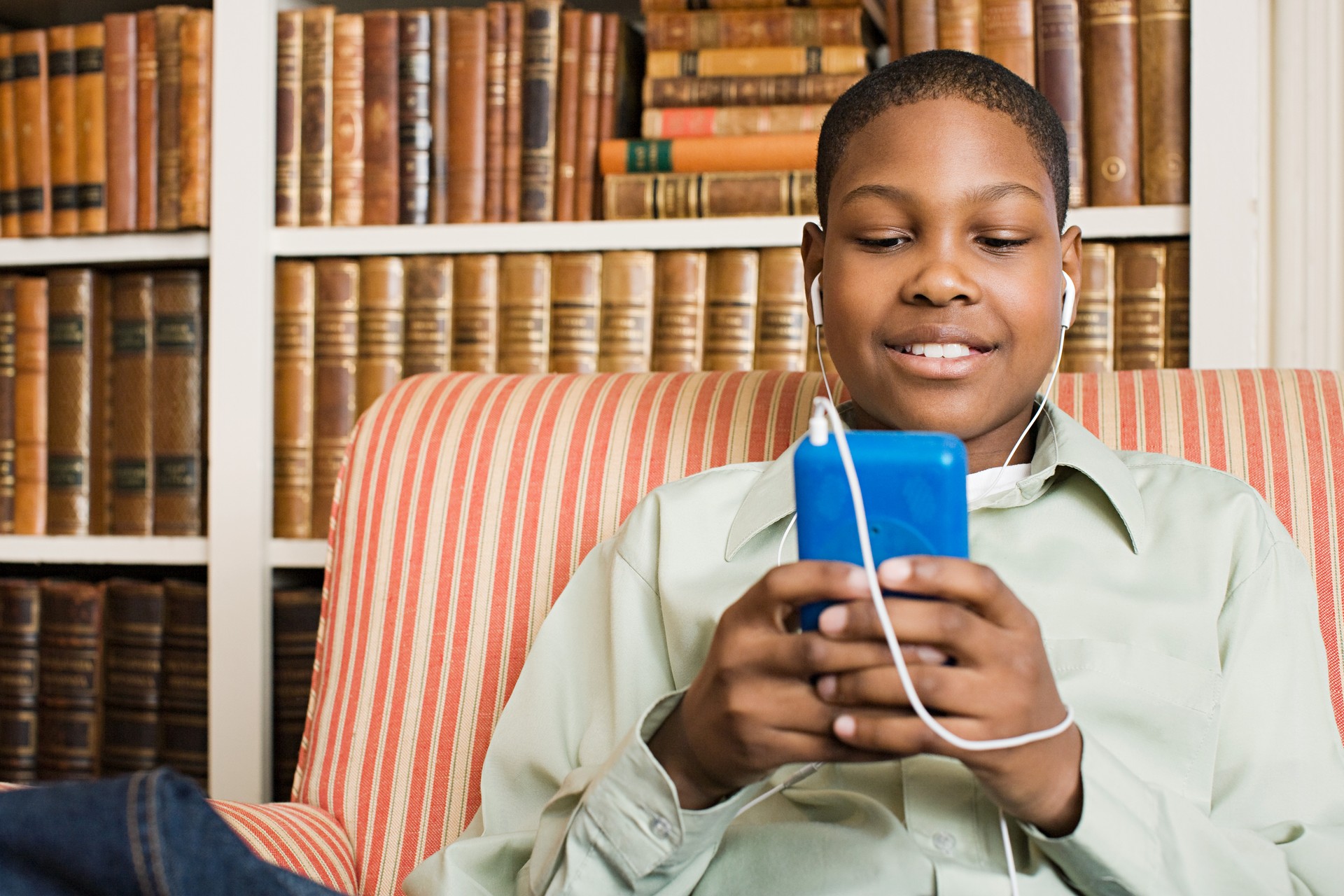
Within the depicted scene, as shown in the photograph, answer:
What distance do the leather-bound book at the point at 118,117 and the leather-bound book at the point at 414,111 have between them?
13.4 inches

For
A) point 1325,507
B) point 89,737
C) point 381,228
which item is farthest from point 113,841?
point 89,737

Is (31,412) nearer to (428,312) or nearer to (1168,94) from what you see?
(428,312)

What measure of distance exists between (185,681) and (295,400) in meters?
0.37

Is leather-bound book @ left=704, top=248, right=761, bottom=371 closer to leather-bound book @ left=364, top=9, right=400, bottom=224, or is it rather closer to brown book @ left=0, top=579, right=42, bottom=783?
leather-bound book @ left=364, top=9, right=400, bottom=224

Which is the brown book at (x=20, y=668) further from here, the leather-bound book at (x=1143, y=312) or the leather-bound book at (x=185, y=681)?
the leather-bound book at (x=1143, y=312)

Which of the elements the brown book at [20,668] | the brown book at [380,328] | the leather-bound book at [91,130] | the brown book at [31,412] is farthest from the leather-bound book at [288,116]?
the brown book at [20,668]

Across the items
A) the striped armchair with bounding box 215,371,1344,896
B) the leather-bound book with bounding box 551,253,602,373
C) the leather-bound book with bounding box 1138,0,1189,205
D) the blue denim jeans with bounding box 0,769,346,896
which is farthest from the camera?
the leather-bound book with bounding box 551,253,602,373

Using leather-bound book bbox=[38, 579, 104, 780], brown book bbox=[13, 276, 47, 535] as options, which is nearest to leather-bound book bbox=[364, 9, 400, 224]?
brown book bbox=[13, 276, 47, 535]

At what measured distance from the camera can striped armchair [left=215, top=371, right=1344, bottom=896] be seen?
1.01 m

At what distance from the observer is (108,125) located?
1480 millimetres

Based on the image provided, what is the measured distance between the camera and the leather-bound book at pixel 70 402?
4.88 ft

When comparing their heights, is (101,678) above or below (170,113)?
below

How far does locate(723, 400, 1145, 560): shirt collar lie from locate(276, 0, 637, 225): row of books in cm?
64

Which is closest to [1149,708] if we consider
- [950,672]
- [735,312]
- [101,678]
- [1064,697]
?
[1064,697]
